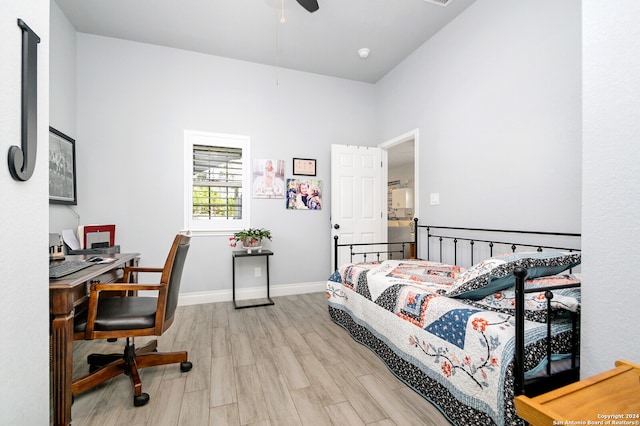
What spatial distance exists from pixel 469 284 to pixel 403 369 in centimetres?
72

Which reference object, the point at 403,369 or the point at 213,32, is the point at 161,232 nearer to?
the point at 213,32

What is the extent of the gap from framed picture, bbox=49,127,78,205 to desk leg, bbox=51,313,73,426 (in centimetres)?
172

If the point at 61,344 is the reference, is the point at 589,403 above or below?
above

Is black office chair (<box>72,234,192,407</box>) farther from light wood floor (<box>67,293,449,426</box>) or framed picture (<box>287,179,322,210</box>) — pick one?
framed picture (<box>287,179,322,210</box>)

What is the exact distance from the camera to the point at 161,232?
3.36 meters

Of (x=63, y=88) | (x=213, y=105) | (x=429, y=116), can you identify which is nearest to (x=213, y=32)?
(x=213, y=105)

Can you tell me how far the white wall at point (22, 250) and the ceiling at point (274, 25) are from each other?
7.12 ft

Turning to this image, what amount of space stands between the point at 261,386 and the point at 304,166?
279cm

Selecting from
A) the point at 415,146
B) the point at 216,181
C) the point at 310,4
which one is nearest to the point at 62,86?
the point at 216,181

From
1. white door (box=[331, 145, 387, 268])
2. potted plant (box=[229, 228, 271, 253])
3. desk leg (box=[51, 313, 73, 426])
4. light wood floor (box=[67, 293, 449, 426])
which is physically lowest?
light wood floor (box=[67, 293, 449, 426])

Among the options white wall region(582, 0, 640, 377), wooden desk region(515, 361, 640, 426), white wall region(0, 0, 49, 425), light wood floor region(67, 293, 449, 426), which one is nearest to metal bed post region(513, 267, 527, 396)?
white wall region(582, 0, 640, 377)

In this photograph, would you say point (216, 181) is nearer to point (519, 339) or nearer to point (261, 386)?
point (261, 386)

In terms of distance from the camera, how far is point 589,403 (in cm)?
63

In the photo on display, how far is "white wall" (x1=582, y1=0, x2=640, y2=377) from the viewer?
94 centimetres
